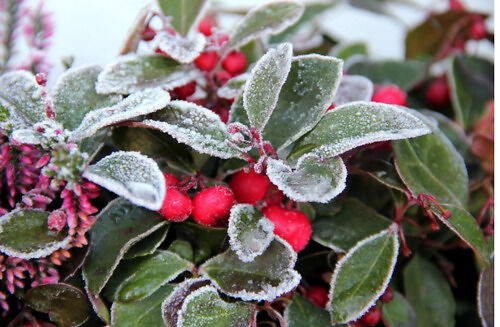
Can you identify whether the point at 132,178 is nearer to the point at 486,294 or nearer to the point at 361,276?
the point at 361,276

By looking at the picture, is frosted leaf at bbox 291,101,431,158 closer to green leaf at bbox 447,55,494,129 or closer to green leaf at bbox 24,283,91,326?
green leaf at bbox 24,283,91,326

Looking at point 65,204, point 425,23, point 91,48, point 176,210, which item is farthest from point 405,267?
point 91,48

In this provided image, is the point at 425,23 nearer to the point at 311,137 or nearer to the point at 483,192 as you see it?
the point at 483,192

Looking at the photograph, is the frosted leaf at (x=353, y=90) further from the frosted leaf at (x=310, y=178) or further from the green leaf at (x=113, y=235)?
the green leaf at (x=113, y=235)

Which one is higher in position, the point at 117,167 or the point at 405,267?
the point at 117,167

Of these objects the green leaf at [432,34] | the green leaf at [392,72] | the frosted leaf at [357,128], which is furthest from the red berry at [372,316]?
the green leaf at [432,34]

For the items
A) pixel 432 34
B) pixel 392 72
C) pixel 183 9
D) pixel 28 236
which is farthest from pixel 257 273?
pixel 432 34
